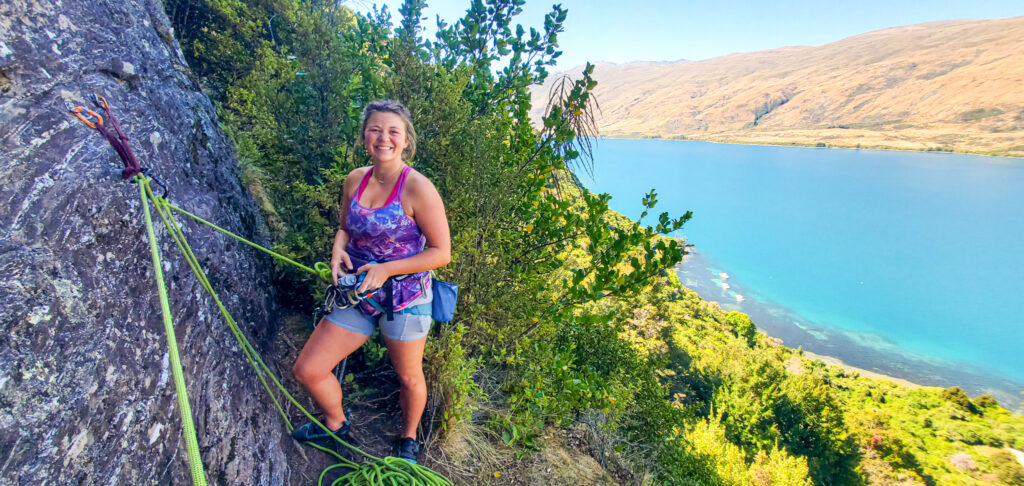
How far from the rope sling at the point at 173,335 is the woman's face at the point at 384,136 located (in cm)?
61

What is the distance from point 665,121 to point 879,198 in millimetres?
112878

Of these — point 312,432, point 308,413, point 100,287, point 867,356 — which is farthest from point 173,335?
point 867,356

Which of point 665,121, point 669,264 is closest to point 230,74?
point 669,264

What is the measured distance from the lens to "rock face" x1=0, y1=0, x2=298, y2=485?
132cm

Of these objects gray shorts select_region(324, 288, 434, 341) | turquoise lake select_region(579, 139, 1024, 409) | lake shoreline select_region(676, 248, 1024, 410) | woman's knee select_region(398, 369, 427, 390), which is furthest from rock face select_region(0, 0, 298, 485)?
lake shoreline select_region(676, 248, 1024, 410)

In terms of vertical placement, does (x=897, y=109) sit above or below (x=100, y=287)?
above

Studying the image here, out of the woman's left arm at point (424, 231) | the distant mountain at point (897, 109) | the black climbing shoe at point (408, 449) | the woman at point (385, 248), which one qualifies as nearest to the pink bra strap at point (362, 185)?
the woman at point (385, 248)

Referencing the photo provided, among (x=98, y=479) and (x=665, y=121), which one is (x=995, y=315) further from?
(x=665, y=121)

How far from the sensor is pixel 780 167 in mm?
120250

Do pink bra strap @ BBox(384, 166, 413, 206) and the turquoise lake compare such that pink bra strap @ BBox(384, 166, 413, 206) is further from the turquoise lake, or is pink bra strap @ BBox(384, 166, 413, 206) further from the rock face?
the turquoise lake

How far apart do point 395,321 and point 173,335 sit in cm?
88

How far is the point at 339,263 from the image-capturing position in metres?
2.15

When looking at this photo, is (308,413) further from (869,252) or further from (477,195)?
(869,252)

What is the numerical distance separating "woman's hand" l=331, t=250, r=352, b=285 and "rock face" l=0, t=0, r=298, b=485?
584 millimetres
